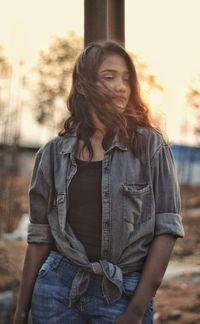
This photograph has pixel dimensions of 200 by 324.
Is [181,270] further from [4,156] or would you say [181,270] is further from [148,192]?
[148,192]

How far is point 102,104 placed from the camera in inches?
77.3

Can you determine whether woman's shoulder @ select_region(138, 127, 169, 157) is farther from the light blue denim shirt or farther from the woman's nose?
the woman's nose

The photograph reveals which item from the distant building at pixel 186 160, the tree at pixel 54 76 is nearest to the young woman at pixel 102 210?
the tree at pixel 54 76

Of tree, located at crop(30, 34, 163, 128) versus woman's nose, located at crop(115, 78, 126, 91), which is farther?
tree, located at crop(30, 34, 163, 128)

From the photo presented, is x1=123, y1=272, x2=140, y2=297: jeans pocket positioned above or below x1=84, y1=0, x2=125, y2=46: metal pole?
below

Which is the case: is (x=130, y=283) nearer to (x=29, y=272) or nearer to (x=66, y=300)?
(x=66, y=300)

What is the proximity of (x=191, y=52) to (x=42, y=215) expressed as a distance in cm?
373

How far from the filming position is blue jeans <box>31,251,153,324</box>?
6.08 feet

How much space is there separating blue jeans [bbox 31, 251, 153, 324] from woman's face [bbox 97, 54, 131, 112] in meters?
0.52

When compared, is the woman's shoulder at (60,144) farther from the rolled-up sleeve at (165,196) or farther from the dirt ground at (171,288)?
the dirt ground at (171,288)

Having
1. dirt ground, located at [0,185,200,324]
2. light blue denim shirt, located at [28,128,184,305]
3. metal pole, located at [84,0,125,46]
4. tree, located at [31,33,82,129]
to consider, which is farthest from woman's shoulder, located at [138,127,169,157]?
tree, located at [31,33,82,129]

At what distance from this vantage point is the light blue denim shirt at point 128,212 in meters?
1.86

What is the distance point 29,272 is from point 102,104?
0.58 metres

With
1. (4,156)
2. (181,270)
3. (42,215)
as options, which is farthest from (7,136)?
(42,215)
